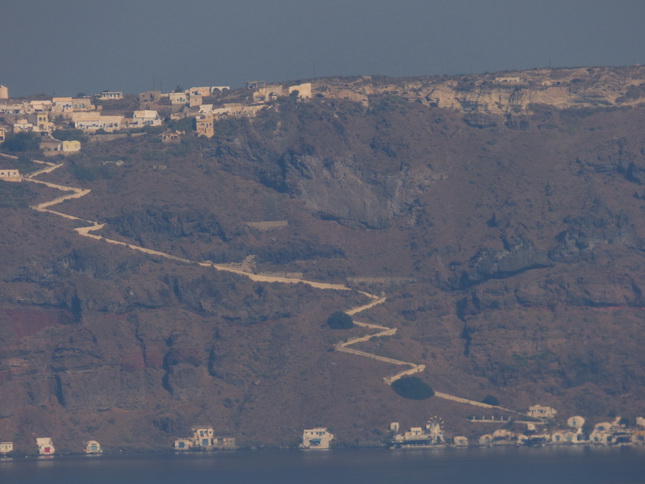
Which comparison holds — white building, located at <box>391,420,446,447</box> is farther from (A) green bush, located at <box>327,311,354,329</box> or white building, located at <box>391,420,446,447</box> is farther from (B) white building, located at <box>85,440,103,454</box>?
(B) white building, located at <box>85,440,103,454</box>

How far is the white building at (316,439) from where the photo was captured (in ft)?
586

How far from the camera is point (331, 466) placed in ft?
549

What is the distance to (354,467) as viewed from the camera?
167m

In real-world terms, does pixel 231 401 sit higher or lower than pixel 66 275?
lower

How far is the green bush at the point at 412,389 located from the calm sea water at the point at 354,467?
5.25m

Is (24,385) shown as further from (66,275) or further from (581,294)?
(581,294)

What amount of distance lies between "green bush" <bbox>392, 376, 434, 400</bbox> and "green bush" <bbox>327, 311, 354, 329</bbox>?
9538mm

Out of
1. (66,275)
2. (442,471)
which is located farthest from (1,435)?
(442,471)

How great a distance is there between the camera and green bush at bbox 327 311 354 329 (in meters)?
191

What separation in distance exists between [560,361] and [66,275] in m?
42.6

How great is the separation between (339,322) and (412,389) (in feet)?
38.3

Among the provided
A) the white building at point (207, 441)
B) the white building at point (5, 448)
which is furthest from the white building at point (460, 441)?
the white building at point (5, 448)

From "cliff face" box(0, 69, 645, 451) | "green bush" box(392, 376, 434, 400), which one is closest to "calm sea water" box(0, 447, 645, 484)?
"cliff face" box(0, 69, 645, 451)

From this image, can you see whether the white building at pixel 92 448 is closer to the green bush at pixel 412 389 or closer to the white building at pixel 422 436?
the white building at pixel 422 436
